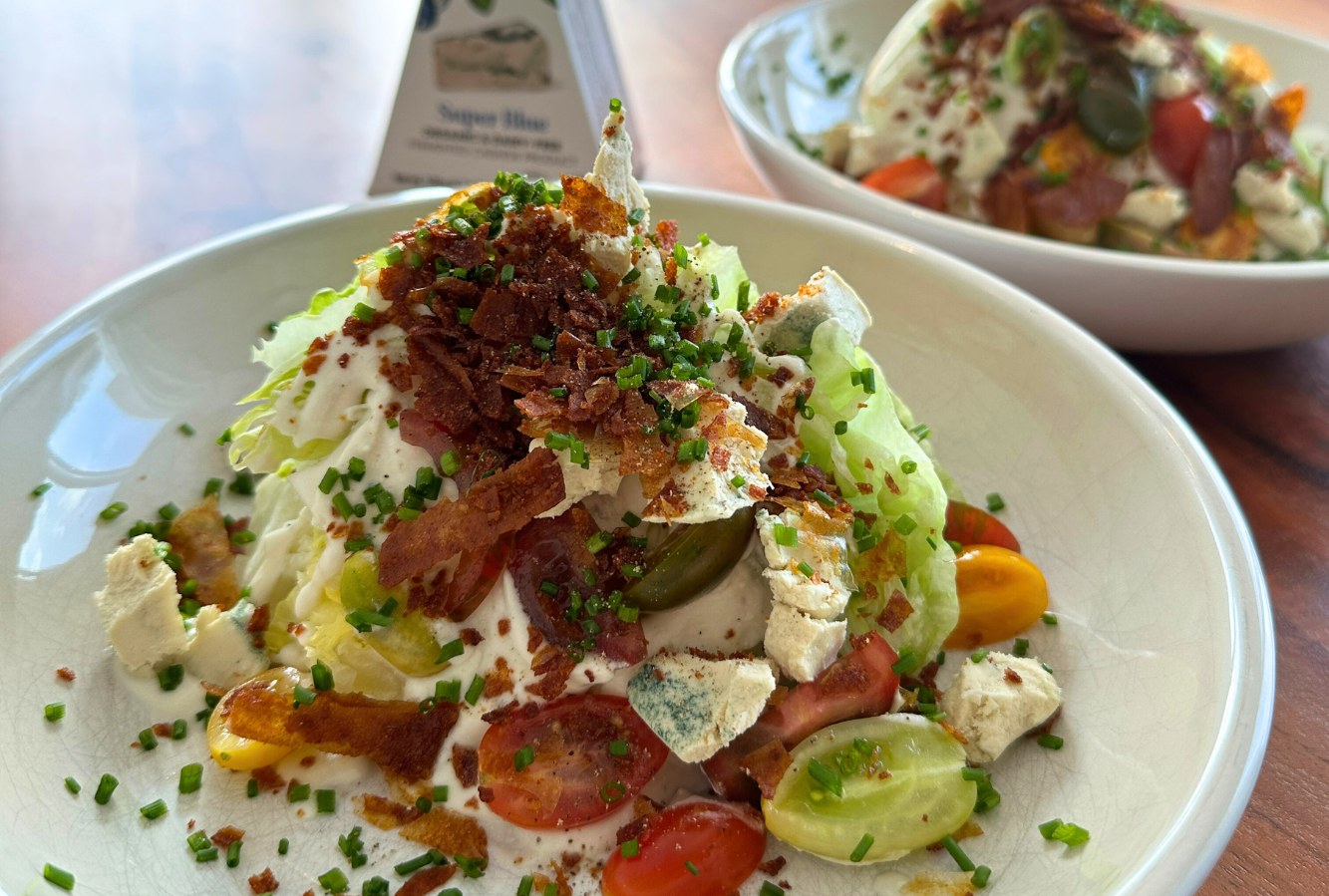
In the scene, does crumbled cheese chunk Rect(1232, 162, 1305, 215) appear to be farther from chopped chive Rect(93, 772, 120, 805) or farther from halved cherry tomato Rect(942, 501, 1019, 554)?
chopped chive Rect(93, 772, 120, 805)

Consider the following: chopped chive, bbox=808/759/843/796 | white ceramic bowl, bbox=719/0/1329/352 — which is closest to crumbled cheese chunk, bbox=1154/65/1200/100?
white ceramic bowl, bbox=719/0/1329/352

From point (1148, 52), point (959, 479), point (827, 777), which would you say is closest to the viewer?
point (827, 777)

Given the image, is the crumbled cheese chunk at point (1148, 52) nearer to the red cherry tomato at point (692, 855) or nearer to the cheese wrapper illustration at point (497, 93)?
the cheese wrapper illustration at point (497, 93)

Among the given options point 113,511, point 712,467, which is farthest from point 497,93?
point 712,467

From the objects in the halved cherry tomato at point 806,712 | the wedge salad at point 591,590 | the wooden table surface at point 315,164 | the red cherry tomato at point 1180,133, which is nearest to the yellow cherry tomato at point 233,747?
the wedge salad at point 591,590

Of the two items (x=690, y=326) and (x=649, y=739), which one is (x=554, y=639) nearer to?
(x=649, y=739)

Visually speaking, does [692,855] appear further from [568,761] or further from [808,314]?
[808,314]

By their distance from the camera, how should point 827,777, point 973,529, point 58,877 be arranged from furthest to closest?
1. point 973,529
2. point 827,777
3. point 58,877
